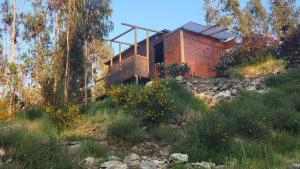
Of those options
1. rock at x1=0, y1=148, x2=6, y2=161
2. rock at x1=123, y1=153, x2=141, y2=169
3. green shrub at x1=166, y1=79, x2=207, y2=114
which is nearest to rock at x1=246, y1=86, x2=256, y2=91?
green shrub at x1=166, y1=79, x2=207, y2=114

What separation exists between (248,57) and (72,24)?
23.2 ft

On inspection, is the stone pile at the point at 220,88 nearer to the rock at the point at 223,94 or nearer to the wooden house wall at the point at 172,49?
the rock at the point at 223,94

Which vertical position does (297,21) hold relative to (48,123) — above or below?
above

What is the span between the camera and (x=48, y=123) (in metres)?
11.0

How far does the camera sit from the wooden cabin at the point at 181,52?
19688 mm

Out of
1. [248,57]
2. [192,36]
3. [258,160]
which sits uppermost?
[192,36]

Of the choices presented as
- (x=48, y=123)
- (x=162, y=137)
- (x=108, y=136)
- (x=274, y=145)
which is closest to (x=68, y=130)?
(x=48, y=123)

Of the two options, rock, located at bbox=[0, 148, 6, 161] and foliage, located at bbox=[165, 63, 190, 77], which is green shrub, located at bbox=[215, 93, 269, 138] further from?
foliage, located at bbox=[165, 63, 190, 77]

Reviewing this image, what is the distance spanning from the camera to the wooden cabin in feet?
64.6

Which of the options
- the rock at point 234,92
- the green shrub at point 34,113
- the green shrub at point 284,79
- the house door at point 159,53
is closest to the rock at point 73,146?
the green shrub at point 34,113

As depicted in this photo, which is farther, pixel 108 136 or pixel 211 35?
pixel 211 35

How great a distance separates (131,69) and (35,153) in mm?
12181

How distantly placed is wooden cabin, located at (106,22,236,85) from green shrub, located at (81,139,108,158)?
10.3m

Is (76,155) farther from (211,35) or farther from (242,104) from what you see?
A: (211,35)
